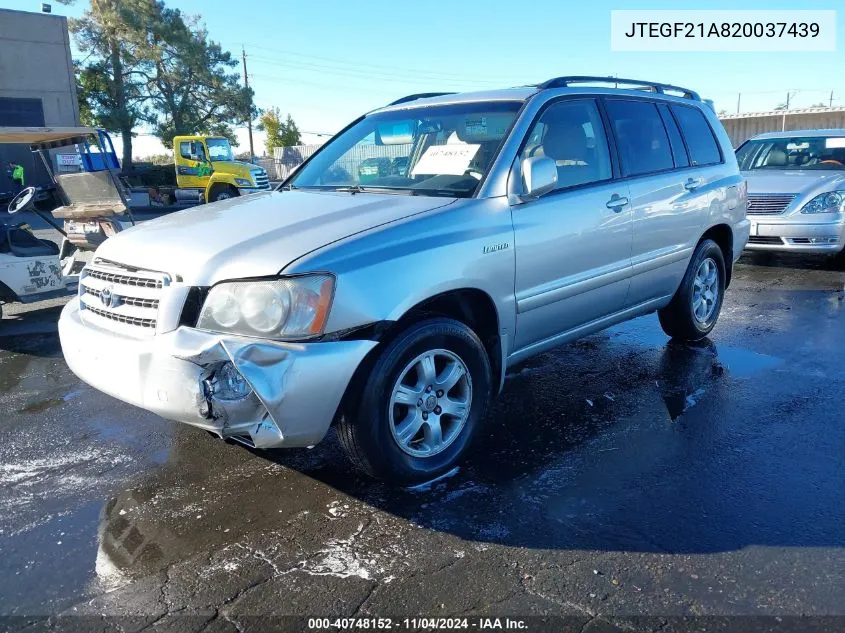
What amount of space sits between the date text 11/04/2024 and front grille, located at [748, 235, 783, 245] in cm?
759

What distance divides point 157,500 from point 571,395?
260cm

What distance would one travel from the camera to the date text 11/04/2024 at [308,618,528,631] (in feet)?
7.66

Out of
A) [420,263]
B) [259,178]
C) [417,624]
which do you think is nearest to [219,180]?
[259,178]

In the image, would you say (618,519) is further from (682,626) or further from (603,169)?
(603,169)

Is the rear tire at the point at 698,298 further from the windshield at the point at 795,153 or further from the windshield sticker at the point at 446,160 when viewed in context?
the windshield at the point at 795,153

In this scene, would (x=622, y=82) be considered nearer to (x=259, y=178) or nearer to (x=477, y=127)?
(x=477, y=127)

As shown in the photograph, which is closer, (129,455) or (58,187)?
(129,455)

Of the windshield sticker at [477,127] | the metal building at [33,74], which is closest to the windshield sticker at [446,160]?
the windshield sticker at [477,127]

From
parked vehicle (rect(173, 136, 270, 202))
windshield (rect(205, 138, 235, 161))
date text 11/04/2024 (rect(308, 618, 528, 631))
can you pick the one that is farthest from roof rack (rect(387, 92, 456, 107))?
windshield (rect(205, 138, 235, 161))

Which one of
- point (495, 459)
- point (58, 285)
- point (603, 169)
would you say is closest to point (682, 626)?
point (495, 459)

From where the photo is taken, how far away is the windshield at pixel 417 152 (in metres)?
3.71

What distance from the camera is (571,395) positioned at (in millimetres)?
4492

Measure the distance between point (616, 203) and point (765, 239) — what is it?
5.41m

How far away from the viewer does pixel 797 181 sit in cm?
866
